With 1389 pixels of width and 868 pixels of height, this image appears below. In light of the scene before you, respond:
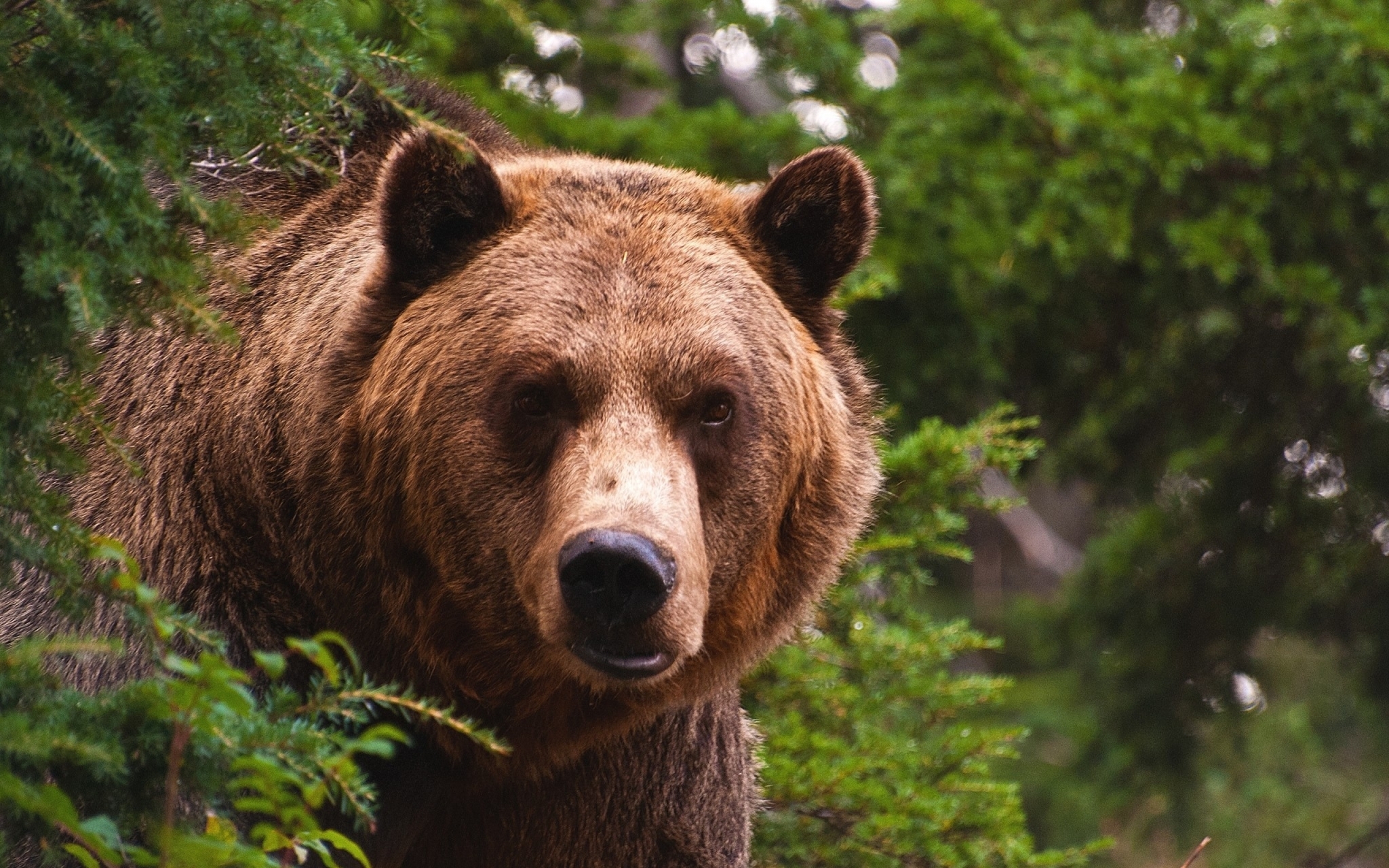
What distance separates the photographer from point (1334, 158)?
8000mm

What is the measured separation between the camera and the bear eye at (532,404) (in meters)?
3.84

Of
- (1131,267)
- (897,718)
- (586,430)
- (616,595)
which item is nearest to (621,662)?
(616,595)

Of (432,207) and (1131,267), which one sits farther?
(1131,267)

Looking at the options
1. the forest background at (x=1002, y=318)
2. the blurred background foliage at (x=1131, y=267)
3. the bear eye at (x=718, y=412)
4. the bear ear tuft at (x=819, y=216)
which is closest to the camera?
the forest background at (x=1002, y=318)

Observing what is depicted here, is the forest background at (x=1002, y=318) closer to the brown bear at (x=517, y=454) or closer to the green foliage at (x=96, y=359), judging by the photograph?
the green foliage at (x=96, y=359)

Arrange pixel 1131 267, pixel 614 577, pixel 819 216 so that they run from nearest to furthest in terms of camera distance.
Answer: pixel 614 577
pixel 819 216
pixel 1131 267

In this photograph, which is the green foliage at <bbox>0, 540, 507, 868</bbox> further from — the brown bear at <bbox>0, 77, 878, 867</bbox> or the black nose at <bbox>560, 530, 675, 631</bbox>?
the brown bear at <bbox>0, 77, 878, 867</bbox>

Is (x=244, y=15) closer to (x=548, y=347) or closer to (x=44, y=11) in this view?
(x=44, y=11)

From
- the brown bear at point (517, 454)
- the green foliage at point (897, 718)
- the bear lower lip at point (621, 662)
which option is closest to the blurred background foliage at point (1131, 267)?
the green foliage at point (897, 718)

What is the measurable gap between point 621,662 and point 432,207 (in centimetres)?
132

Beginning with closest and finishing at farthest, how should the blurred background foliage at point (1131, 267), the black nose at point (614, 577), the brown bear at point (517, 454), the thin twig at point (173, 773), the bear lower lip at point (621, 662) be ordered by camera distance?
the thin twig at point (173, 773) → the black nose at point (614, 577) → the bear lower lip at point (621, 662) → the brown bear at point (517, 454) → the blurred background foliage at point (1131, 267)

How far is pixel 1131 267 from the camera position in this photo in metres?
8.98

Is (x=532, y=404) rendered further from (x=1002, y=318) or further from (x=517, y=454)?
(x=1002, y=318)

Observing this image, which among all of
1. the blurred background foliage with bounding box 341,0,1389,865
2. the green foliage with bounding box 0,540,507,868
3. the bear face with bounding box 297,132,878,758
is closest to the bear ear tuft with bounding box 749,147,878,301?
the bear face with bounding box 297,132,878,758
